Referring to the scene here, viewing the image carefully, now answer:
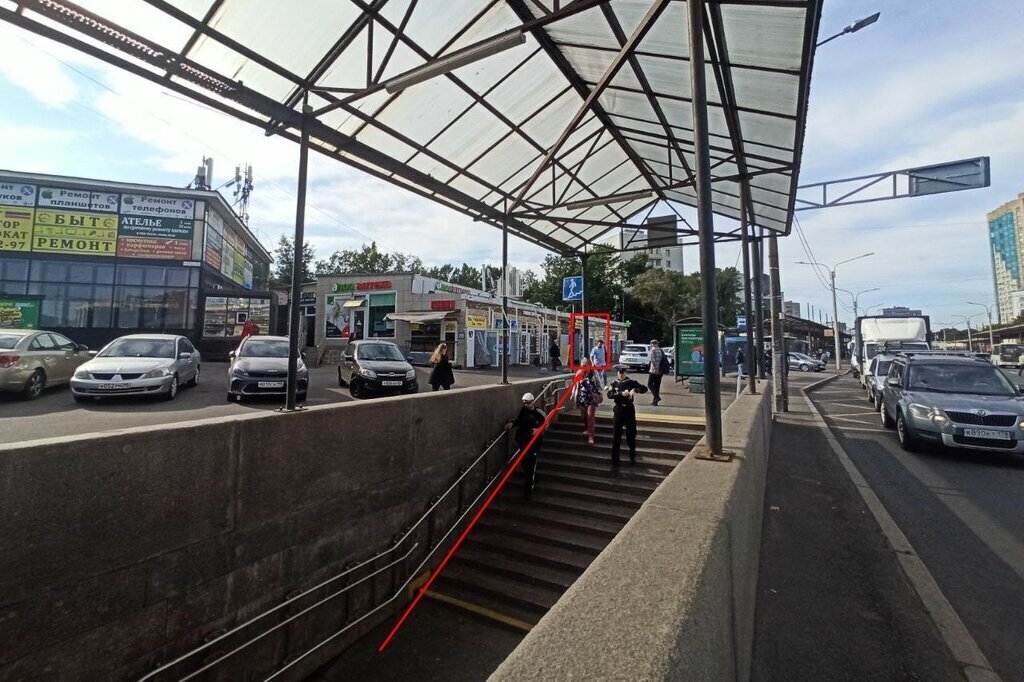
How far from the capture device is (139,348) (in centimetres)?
938

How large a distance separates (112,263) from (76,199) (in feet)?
11.2

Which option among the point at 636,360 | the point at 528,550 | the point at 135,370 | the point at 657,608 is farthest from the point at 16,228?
the point at 657,608

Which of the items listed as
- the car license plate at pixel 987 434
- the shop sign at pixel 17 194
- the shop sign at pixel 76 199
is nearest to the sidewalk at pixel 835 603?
the car license plate at pixel 987 434

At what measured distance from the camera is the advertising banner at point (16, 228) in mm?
20828

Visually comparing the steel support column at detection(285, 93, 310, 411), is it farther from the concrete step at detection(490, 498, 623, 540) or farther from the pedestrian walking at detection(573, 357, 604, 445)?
the pedestrian walking at detection(573, 357, 604, 445)

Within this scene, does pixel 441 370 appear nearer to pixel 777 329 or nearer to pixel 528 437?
pixel 528 437

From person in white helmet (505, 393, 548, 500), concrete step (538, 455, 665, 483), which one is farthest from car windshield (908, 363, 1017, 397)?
person in white helmet (505, 393, 548, 500)

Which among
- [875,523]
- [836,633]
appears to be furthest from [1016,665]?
[875,523]

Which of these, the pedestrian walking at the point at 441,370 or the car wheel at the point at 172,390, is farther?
the pedestrian walking at the point at 441,370

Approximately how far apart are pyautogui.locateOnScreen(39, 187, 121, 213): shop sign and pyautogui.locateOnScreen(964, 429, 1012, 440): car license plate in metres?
31.2

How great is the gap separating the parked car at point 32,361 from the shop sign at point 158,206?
15669 mm

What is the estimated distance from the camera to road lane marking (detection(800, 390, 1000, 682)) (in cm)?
282

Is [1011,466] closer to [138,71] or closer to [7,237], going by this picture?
[138,71]

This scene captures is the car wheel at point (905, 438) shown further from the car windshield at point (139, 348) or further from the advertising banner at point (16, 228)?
the advertising banner at point (16, 228)
